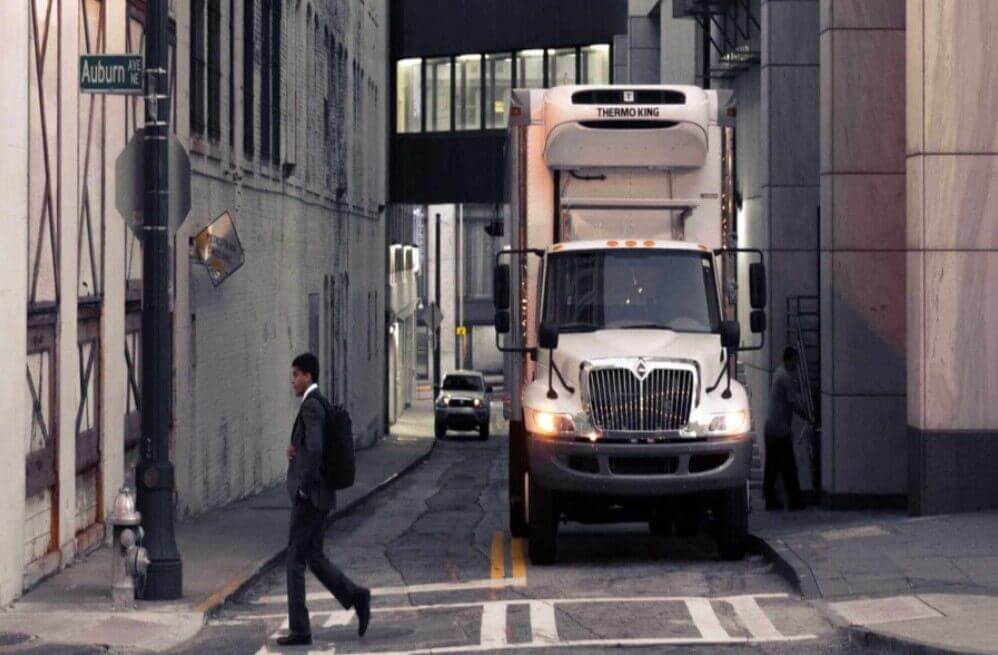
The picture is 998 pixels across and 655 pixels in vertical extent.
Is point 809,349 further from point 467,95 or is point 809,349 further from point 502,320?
point 467,95

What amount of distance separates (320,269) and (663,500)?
841 inches

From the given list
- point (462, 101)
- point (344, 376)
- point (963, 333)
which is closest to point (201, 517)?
point (963, 333)

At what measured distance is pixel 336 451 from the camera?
41.7ft

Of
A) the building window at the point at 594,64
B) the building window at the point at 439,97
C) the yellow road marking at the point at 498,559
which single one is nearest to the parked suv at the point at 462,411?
the building window at the point at 439,97

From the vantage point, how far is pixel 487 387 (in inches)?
2406

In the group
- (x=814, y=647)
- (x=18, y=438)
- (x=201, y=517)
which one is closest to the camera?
(x=814, y=647)

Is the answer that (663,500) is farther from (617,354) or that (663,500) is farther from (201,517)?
(201,517)

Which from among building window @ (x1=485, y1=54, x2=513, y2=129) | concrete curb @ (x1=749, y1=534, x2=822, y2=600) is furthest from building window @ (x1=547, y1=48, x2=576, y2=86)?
concrete curb @ (x1=749, y1=534, x2=822, y2=600)

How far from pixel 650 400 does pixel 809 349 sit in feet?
28.1

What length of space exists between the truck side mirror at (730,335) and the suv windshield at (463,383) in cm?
4391

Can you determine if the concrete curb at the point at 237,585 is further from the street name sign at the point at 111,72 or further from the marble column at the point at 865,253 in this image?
the marble column at the point at 865,253

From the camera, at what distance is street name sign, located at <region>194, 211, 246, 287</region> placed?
22984 millimetres

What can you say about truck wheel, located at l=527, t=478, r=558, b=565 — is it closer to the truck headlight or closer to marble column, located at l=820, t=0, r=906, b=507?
the truck headlight

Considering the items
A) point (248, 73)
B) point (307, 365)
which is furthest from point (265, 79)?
point (307, 365)
